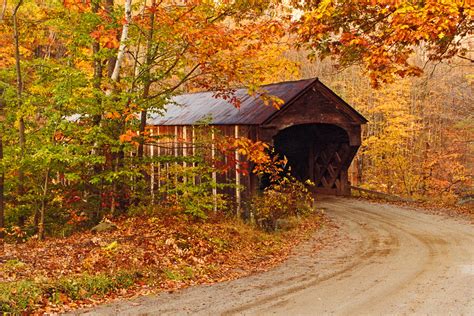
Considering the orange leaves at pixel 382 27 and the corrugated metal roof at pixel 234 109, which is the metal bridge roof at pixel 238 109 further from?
the orange leaves at pixel 382 27

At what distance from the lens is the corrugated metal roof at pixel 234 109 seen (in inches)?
568

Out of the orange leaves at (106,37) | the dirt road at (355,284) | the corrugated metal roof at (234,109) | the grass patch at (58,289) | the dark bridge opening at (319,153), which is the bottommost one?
the dirt road at (355,284)

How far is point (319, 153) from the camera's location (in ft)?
65.8

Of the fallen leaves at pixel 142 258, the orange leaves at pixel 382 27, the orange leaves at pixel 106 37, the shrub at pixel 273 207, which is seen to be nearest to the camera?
the fallen leaves at pixel 142 258

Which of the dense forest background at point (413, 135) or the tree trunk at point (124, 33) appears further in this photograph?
the dense forest background at point (413, 135)

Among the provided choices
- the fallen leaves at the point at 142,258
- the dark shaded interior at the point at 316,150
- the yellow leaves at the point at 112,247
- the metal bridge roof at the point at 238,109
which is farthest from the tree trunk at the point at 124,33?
the dark shaded interior at the point at 316,150

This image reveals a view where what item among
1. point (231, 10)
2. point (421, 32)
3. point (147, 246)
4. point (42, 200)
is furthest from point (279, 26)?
point (42, 200)

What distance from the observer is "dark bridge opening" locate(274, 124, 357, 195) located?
18766mm

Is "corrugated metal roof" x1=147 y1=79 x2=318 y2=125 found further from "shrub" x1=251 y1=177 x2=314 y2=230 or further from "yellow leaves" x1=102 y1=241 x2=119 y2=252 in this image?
"yellow leaves" x1=102 y1=241 x2=119 y2=252

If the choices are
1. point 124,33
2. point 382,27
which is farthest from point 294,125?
point 124,33

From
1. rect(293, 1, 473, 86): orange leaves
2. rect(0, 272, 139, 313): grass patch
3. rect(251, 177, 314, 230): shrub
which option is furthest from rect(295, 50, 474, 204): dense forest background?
rect(0, 272, 139, 313): grass patch

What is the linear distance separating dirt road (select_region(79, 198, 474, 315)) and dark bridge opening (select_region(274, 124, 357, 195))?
7.31 meters

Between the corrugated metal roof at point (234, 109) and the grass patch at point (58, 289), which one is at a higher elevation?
the corrugated metal roof at point (234, 109)

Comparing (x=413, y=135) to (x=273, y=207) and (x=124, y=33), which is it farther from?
(x=124, y=33)
